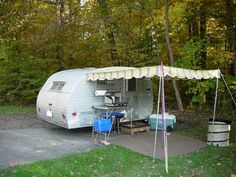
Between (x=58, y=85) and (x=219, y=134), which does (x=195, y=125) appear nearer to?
(x=219, y=134)

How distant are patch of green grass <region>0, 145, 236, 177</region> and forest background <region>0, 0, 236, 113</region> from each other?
24.7 feet

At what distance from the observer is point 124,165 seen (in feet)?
21.8

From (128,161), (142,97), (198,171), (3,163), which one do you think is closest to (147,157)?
(128,161)

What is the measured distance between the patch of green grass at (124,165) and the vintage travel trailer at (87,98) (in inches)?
76.4

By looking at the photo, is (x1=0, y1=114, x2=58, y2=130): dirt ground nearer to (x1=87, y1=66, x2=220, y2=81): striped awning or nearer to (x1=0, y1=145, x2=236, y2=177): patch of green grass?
(x1=87, y1=66, x2=220, y2=81): striped awning

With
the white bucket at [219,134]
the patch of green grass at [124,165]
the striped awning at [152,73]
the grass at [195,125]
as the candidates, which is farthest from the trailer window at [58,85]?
the white bucket at [219,134]

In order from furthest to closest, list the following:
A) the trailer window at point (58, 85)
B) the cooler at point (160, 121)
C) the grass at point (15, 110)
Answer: the grass at point (15, 110) → the cooler at point (160, 121) → the trailer window at point (58, 85)

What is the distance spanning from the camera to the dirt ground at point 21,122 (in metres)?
10.7

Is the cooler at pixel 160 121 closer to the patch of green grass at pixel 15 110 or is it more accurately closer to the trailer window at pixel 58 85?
the trailer window at pixel 58 85

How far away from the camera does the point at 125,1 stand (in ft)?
53.5

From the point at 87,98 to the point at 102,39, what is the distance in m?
7.86

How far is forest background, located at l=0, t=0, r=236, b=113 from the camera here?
1517 centimetres

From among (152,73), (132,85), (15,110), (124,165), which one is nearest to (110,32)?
(15,110)

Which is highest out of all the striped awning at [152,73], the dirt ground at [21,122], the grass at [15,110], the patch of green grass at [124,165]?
the striped awning at [152,73]
